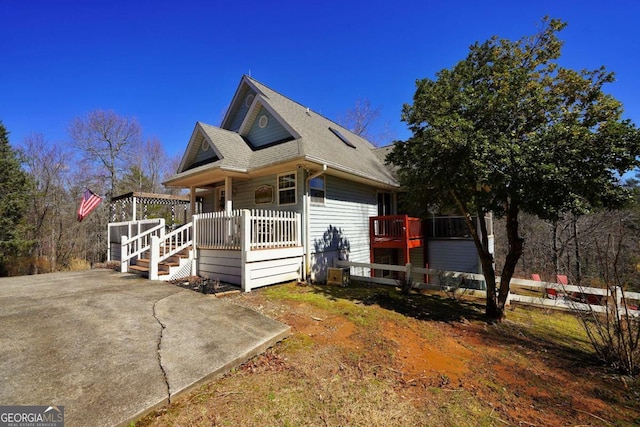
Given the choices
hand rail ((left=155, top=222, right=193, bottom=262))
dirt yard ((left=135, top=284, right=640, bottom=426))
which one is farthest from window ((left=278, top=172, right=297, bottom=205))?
dirt yard ((left=135, top=284, right=640, bottom=426))

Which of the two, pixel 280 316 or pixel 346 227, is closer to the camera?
pixel 280 316

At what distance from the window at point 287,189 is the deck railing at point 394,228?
4.22 metres

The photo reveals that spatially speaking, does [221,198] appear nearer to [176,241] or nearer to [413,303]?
[176,241]

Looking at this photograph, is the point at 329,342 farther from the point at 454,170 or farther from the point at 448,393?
the point at 454,170

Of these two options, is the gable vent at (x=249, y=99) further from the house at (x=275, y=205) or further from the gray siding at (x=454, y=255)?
the gray siding at (x=454, y=255)

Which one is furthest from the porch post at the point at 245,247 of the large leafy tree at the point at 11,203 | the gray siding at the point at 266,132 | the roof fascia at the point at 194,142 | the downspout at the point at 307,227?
the large leafy tree at the point at 11,203

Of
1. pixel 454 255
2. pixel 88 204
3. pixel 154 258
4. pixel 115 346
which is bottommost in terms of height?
pixel 115 346

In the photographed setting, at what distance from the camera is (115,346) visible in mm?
3635

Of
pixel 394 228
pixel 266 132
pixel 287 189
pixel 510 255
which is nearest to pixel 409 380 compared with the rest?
pixel 510 255

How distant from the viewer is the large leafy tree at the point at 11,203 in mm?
14562

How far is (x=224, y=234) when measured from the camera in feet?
26.0

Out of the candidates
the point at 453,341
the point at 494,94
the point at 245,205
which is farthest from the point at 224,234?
the point at 494,94

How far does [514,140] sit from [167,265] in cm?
1012

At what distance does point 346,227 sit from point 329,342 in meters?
6.96
